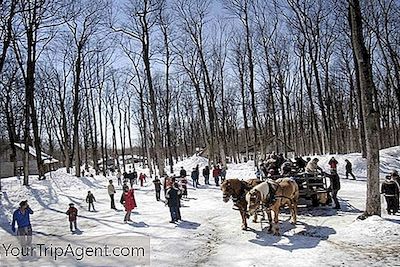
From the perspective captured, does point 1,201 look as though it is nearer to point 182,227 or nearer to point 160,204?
point 160,204

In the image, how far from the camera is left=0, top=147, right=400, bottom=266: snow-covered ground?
32.9ft

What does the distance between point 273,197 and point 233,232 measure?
169cm

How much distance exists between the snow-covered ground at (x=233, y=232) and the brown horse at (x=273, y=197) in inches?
20.6

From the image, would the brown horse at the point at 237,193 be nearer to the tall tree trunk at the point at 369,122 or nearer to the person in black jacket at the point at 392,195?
the tall tree trunk at the point at 369,122

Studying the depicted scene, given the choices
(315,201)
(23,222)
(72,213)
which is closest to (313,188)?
(315,201)

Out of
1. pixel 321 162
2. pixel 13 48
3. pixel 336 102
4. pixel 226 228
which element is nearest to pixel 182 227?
pixel 226 228

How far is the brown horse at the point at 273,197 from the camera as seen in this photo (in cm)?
1240

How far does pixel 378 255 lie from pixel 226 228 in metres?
5.27

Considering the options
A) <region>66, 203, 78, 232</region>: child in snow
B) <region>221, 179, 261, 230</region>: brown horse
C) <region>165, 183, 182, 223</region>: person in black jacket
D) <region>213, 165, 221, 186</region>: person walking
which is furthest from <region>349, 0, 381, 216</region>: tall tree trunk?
<region>213, 165, 221, 186</region>: person walking

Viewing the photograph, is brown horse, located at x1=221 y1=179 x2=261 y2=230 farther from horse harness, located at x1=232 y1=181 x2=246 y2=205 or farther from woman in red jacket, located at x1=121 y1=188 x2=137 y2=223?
woman in red jacket, located at x1=121 y1=188 x2=137 y2=223

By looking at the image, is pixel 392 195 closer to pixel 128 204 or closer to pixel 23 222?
pixel 128 204

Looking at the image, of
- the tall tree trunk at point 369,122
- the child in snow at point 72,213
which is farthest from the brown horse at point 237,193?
the child in snow at point 72,213

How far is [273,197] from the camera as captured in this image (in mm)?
12750

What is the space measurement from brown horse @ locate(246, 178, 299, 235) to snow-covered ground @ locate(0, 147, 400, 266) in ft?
1.72
